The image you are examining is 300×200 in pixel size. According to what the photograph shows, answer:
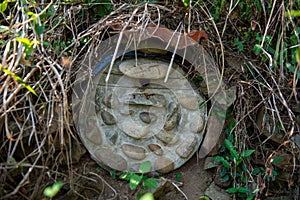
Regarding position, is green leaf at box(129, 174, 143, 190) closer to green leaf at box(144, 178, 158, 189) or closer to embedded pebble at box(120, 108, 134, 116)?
green leaf at box(144, 178, 158, 189)

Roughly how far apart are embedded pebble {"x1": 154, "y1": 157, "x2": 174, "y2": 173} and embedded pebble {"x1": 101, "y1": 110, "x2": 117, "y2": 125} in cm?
29

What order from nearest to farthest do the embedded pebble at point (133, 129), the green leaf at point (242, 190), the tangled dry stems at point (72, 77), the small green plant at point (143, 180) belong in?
the tangled dry stems at point (72, 77), the small green plant at point (143, 180), the green leaf at point (242, 190), the embedded pebble at point (133, 129)

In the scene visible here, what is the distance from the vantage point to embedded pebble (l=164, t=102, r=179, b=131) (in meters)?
2.14

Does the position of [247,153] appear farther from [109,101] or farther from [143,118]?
[109,101]

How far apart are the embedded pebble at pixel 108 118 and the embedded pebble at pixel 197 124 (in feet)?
1.29

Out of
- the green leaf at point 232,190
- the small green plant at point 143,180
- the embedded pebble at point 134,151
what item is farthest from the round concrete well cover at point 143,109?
the green leaf at point 232,190

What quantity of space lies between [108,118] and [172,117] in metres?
0.32

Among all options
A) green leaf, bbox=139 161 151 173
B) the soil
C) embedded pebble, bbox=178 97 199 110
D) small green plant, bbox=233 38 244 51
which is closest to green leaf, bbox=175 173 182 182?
the soil

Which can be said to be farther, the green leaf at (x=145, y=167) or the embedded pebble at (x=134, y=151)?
the embedded pebble at (x=134, y=151)

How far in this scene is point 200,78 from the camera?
86.6 inches

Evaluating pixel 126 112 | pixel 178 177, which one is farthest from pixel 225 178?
pixel 126 112

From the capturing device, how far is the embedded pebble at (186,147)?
213 cm

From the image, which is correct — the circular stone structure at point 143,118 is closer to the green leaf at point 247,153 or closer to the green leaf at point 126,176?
the green leaf at point 126,176

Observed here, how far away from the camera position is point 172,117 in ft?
7.07
